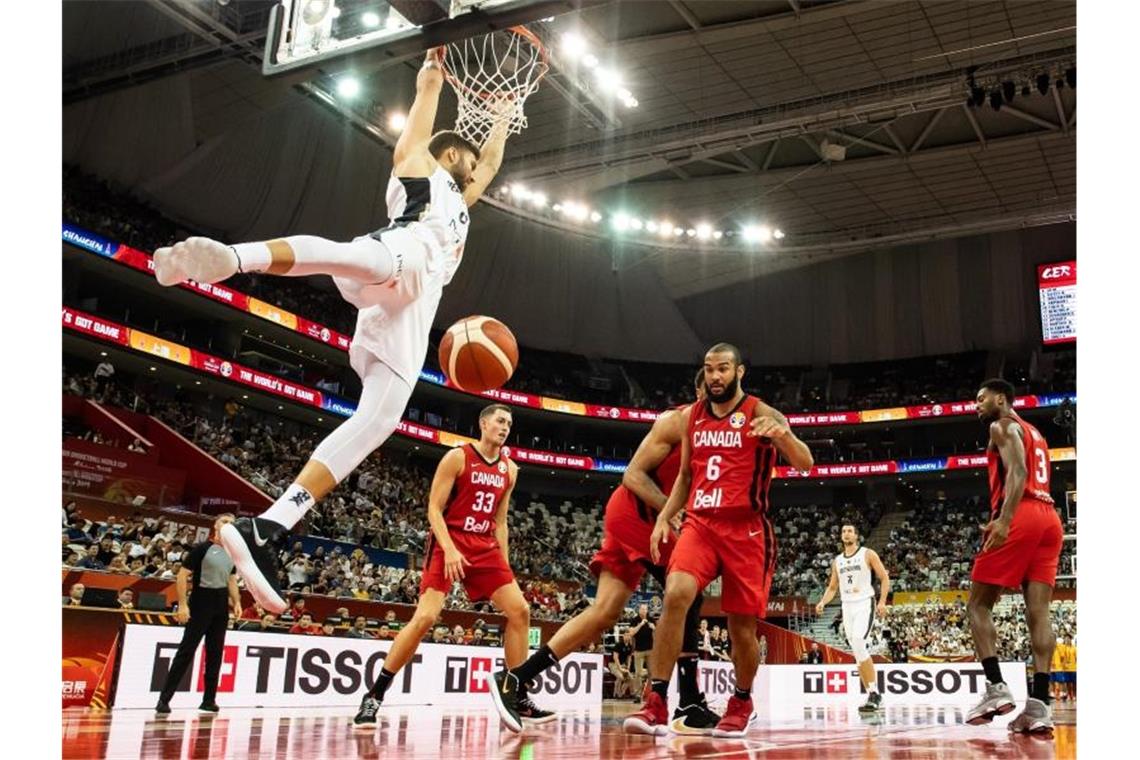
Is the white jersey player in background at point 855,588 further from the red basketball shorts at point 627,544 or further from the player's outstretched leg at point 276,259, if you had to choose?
the player's outstretched leg at point 276,259

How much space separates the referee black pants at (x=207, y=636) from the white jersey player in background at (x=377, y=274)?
148 inches

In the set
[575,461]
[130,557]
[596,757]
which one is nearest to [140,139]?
[130,557]

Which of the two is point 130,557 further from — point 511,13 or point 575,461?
point 575,461

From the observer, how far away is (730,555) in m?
5.00

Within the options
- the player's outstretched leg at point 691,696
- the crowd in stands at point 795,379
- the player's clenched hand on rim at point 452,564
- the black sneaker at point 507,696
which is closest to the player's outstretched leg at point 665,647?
the player's outstretched leg at point 691,696

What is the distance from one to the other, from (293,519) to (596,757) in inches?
64.0

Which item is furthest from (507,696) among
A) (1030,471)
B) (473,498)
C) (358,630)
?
(358,630)

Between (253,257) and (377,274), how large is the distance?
599mm

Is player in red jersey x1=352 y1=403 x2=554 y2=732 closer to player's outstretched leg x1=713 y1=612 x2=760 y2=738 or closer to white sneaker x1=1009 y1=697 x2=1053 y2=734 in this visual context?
player's outstretched leg x1=713 y1=612 x2=760 y2=738

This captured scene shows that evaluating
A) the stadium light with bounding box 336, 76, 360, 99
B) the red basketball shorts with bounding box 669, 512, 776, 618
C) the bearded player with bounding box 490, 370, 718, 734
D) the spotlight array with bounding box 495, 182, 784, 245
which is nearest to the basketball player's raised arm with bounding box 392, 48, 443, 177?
the bearded player with bounding box 490, 370, 718, 734

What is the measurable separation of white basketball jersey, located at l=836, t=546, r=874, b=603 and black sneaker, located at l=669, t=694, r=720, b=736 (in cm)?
523
